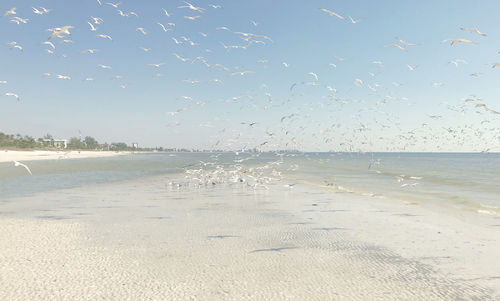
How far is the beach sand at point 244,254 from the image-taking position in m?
5.36

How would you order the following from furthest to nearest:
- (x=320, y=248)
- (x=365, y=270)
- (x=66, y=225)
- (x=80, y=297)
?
1. (x=66, y=225)
2. (x=320, y=248)
3. (x=365, y=270)
4. (x=80, y=297)

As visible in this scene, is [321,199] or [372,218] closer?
[372,218]

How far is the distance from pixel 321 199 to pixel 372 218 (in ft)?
15.3

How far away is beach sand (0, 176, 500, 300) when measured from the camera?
536cm

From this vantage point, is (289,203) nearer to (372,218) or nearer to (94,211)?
(372,218)

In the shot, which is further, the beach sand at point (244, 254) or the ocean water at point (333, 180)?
the ocean water at point (333, 180)

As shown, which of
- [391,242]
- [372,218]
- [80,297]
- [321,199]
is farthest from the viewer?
[321,199]

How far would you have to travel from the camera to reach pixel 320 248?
7691mm

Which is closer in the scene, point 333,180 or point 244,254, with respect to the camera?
point 244,254

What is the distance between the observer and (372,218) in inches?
444

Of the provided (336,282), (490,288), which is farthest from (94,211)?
(490,288)

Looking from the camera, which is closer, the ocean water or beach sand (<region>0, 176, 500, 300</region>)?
beach sand (<region>0, 176, 500, 300</region>)

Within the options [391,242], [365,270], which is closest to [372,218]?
[391,242]

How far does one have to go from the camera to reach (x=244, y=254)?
7.14 m
